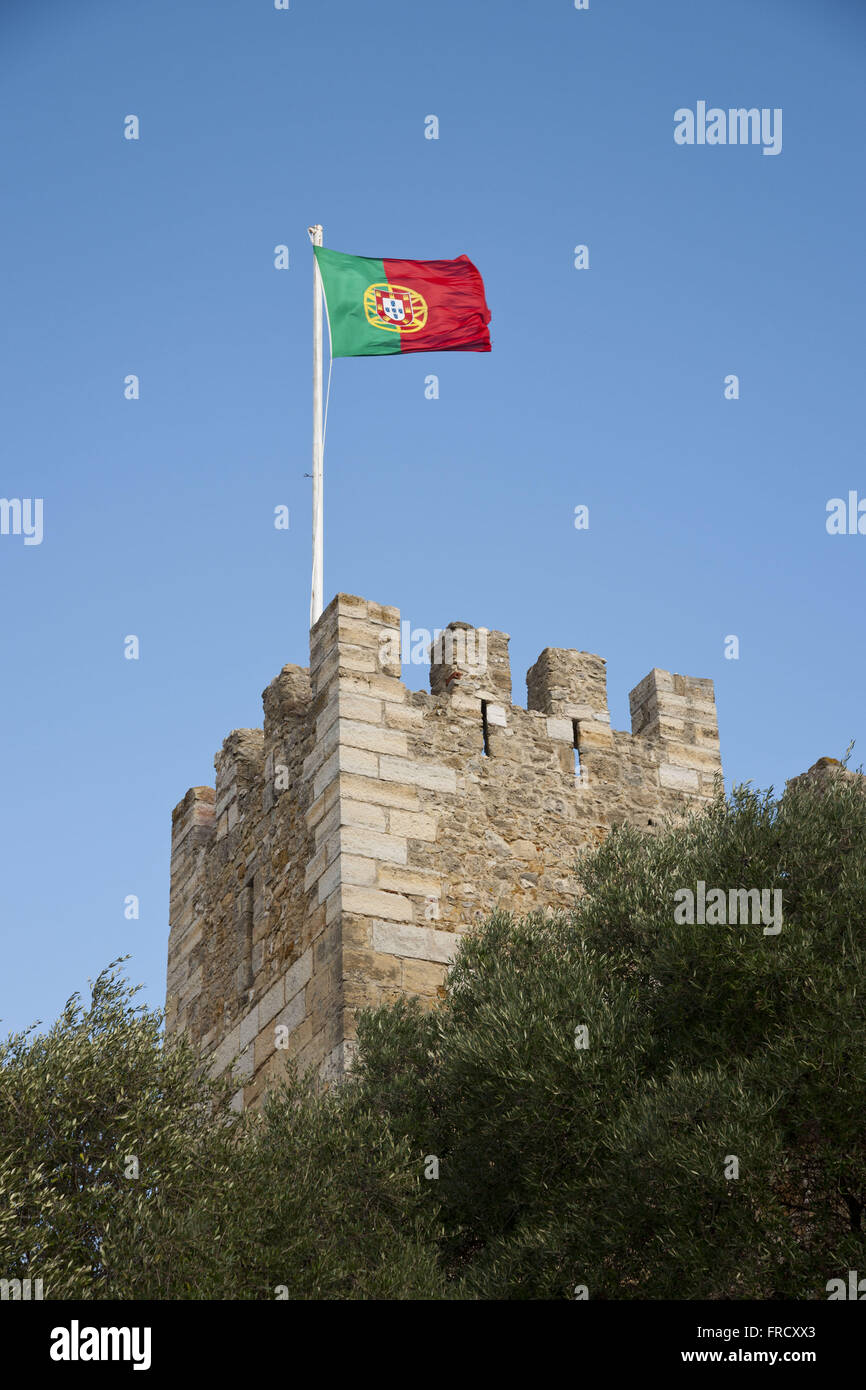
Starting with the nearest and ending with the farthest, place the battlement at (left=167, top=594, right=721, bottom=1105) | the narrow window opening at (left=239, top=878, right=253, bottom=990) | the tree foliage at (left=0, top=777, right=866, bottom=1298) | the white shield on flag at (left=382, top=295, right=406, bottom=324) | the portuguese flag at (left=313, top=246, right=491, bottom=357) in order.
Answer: the tree foliage at (left=0, top=777, right=866, bottom=1298) → the battlement at (left=167, top=594, right=721, bottom=1105) → the narrow window opening at (left=239, top=878, right=253, bottom=990) → the portuguese flag at (left=313, top=246, right=491, bottom=357) → the white shield on flag at (left=382, top=295, right=406, bottom=324)

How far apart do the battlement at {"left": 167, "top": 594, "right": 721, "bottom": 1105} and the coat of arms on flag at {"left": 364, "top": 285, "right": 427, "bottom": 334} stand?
4.38 meters

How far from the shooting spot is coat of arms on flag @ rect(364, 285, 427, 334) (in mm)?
19734

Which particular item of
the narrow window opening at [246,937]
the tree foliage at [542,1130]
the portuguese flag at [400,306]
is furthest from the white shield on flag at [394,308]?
the tree foliage at [542,1130]

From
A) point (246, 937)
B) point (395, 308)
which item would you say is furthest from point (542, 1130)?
point (395, 308)

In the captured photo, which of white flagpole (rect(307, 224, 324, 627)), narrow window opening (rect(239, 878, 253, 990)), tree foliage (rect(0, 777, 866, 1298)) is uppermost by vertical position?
white flagpole (rect(307, 224, 324, 627))

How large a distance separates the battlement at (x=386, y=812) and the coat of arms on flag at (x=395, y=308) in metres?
4.38

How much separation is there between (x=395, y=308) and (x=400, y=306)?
0.21ft

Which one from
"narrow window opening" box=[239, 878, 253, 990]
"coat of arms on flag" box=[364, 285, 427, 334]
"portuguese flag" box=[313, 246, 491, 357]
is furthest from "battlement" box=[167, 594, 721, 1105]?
"coat of arms on flag" box=[364, 285, 427, 334]

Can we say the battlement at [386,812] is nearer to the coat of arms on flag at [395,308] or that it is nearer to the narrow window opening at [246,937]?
the narrow window opening at [246,937]

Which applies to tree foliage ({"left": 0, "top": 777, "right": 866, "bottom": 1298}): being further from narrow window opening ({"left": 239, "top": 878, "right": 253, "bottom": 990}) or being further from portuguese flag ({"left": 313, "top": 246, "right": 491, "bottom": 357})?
portuguese flag ({"left": 313, "top": 246, "right": 491, "bottom": 357})

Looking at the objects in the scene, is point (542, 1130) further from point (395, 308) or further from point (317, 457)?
point (395, 308)

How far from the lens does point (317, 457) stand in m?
18.7
